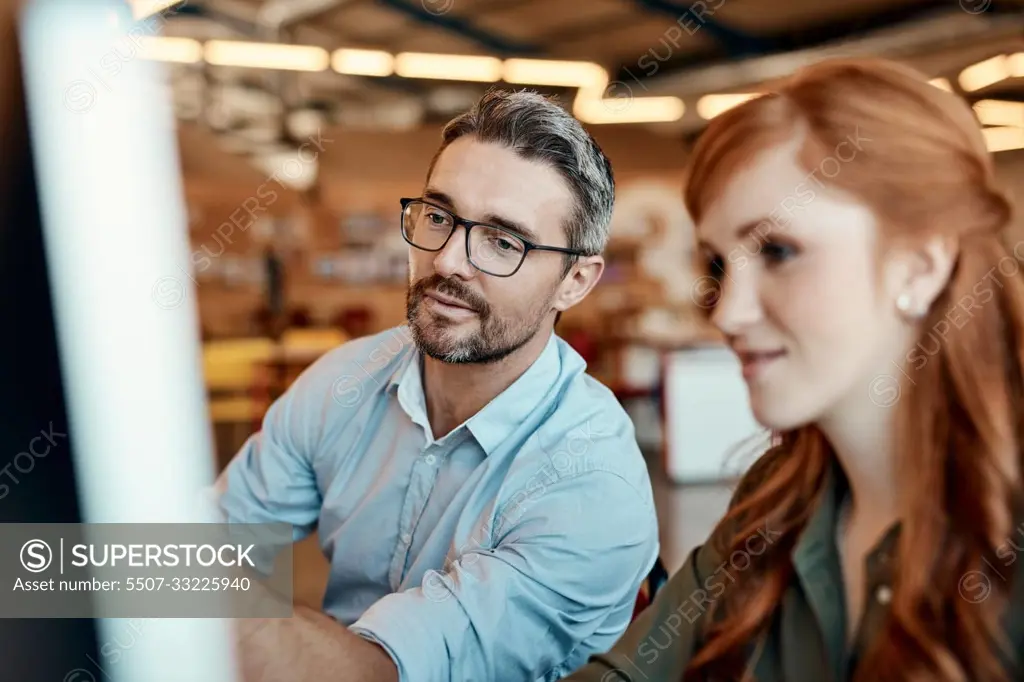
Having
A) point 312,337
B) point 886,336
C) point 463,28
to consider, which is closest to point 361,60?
point 463,28

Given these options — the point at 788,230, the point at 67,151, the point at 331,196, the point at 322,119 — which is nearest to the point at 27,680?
the point at 67,151

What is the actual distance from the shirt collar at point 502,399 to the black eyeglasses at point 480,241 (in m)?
0.16

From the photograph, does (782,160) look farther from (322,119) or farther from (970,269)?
(322,119)

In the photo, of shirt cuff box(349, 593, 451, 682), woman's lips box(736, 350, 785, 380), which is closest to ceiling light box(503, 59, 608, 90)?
shirt cuff box(349, 593, 451, 682)

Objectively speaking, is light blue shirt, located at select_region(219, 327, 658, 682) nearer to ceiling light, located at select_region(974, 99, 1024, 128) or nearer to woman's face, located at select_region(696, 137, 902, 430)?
woman's face, located at select_region(696, 137, 902, 430)

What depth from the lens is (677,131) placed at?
12.2 ft

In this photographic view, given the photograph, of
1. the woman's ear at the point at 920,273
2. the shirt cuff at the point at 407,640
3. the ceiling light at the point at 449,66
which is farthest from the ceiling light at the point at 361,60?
the woman's ear at the point at 920,273

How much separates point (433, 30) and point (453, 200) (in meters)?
3.73

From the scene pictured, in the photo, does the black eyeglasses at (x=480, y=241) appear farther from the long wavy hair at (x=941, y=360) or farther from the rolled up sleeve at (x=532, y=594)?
the long wavy hair at (x=941, y=360)

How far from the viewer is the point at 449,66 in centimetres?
452

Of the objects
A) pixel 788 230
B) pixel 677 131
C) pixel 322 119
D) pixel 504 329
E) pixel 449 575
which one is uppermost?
pixel 322 119

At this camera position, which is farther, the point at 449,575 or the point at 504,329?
the point at 504,329

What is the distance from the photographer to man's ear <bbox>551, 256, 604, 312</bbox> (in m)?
1.20

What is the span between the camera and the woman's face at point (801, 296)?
0.73 m
